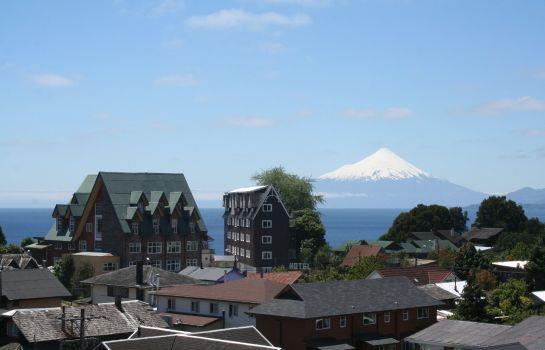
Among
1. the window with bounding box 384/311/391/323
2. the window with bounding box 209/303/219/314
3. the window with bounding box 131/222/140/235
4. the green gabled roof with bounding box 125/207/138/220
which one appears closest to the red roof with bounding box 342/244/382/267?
the window with bounding box 131/222/140/235

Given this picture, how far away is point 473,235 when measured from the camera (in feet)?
465

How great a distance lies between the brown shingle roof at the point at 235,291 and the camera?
56625mm

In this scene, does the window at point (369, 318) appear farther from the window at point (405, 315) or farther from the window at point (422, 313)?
the window at point (422, 313)

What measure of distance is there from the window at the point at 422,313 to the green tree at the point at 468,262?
2701cm

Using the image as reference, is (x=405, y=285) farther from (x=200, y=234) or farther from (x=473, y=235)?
(x=473, y=235)

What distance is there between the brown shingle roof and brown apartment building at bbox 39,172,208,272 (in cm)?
2356

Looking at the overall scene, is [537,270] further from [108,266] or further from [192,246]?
[108,266]

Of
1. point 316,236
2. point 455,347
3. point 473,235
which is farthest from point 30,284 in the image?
point 473,235

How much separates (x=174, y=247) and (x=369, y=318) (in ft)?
127

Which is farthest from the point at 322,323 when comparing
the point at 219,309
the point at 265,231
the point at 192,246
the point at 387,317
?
the point at 265,231

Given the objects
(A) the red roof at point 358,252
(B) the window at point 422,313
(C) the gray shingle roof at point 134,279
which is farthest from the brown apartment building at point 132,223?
(B) the window at point 422,313

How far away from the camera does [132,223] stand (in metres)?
86.1

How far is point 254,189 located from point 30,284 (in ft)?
153

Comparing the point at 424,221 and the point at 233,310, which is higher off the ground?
the point at 424,221
